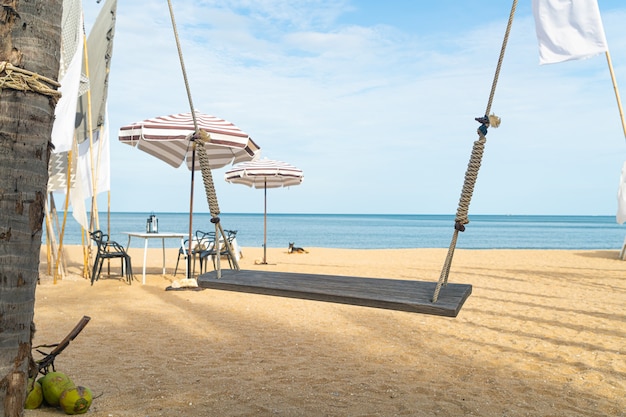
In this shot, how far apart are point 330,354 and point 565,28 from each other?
4284mm

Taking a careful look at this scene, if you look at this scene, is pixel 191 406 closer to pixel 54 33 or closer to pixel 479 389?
pixel 479 389

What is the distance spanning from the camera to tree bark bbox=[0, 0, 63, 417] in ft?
6.39

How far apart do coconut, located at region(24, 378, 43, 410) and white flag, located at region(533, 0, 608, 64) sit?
544 centimetres

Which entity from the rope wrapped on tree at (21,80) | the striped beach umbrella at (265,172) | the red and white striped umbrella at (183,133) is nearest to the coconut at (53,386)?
the rope wrapped on tree at (21,80)

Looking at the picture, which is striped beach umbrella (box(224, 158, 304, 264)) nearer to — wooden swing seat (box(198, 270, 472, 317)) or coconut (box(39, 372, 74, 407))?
wooden swing seat (box(198, 270, 472, 317))

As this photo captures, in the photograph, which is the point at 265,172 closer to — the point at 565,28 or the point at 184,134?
the point at 184,134

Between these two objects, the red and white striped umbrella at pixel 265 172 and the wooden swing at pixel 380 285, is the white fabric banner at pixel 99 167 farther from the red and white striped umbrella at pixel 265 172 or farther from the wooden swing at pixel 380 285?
the wooden swing at pixel 380 285

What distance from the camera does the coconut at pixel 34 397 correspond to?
260 cm

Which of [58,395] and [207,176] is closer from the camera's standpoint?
[58,395]

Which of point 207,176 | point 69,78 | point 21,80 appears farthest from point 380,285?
point 69,78

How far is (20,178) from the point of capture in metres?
1.97

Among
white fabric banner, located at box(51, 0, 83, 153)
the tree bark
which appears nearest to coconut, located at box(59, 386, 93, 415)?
the tree bark

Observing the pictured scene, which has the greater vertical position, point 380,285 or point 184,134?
point 184,134

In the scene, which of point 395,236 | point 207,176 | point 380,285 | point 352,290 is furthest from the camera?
point 395,236
